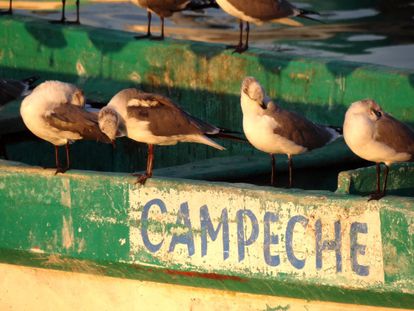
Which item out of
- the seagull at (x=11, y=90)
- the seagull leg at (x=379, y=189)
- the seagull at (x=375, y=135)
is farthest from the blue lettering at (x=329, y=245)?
the seagull at (x=11, y=90)

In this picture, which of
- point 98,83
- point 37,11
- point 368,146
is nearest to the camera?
point 368,146

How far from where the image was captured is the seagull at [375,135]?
8750mm

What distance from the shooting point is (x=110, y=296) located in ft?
31.7

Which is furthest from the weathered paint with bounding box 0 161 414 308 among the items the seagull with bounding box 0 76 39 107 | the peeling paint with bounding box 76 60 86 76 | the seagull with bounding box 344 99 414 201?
the peeling paint with bounding box 76 60 86 76

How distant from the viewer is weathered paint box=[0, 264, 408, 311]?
29.9 feet

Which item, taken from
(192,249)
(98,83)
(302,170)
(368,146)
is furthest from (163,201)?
(98,83)

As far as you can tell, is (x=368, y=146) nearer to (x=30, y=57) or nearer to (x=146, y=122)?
(x=146, y=122)

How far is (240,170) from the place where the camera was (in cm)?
1055

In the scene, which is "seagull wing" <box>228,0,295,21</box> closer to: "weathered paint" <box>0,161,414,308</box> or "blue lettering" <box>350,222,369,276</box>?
"weathered paint" <box>0,161,414,308</box>

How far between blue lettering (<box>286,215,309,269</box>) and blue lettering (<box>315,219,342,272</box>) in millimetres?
84

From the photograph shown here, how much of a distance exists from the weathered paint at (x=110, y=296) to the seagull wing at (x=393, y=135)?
3.10 feet

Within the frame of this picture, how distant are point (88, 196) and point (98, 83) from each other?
13.0 ft

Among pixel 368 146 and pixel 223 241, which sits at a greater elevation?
pixel 368 146

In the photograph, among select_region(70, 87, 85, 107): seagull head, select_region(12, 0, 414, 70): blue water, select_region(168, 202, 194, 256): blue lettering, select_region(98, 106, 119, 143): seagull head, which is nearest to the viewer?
select_region(168, 202, 194, 256): blue lettering
